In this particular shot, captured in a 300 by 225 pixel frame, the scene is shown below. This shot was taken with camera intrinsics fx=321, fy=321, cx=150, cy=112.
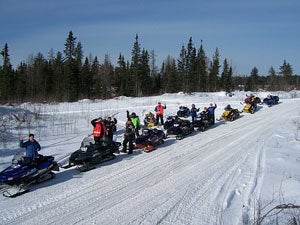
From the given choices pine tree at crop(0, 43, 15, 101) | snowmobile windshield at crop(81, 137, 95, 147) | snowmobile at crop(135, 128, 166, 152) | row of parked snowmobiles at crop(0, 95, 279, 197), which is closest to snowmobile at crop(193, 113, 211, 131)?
row of parked snowmobiles at crop(0, 95, 279, 197)

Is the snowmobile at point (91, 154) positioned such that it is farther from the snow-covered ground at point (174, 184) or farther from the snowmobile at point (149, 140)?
the snowmobile at point (149, 140)

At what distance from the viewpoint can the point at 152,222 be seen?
6969mm

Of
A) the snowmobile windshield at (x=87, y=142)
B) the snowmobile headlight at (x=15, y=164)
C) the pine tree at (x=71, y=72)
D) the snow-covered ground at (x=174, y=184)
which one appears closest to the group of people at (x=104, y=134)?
the snowmobile windshield at (x=87, y=142)

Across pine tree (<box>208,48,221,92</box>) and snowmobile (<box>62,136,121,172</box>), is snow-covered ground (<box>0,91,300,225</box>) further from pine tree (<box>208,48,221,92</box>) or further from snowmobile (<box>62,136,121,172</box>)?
pine tree (<box>208,48,221,92</box>)

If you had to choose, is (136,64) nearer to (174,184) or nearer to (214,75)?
(214,75)

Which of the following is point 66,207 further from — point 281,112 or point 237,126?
point 281,112

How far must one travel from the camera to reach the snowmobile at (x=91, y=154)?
11748mm

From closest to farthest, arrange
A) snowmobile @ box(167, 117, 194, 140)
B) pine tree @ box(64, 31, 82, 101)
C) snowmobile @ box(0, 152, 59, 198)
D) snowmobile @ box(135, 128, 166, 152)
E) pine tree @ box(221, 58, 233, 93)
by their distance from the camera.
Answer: snowmobile @ box(0, 152, 59, 198), snowmobile @ box(135, 128, 166, 152), snowmobile @ box(167, 117, 194, 140), pine tree @ box(64, 31, 82, 101), pine tree @ box(221, 58, 233, 93)

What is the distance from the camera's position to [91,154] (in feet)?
39.7

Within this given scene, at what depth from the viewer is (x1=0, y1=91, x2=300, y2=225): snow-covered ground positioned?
7375 millimetres

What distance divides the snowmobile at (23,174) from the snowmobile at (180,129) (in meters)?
7.42

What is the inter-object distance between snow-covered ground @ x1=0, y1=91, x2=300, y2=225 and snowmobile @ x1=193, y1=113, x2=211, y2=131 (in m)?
1.15

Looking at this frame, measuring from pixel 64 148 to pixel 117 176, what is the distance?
17.2 ft

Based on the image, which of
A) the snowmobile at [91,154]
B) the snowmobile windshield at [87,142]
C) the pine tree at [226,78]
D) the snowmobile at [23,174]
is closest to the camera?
the snowmobile at [23,174]
